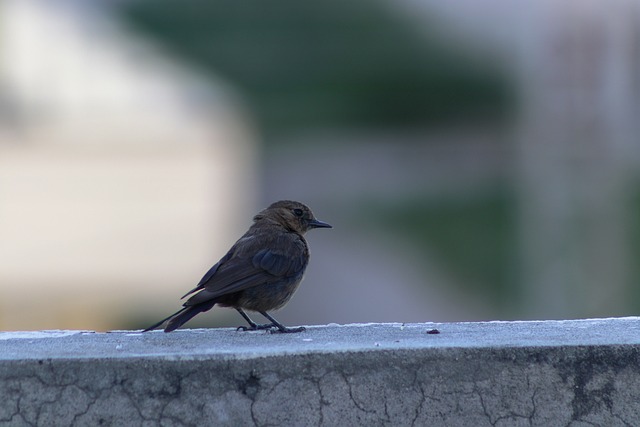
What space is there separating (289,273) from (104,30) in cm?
1836

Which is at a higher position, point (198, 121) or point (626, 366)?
point (198, 121)

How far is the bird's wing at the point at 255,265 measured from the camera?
5141 millimetres

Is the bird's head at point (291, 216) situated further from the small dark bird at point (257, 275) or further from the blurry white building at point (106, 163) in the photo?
the blurry white building at point (106, 163)

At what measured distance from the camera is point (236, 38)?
22875mm

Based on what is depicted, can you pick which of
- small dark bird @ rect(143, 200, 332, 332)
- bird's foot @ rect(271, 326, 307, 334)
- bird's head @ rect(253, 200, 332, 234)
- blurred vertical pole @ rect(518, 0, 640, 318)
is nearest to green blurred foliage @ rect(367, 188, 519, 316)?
blurred vertical pole @ rect(518, 0, 640, 318)

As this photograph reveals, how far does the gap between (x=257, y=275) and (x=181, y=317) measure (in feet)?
2.36

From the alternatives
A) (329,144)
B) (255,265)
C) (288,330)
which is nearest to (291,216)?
(255,265)

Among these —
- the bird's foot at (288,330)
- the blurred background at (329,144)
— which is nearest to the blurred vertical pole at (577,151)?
the blurred background at (329,144)

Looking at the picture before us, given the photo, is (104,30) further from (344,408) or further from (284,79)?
(344,408)

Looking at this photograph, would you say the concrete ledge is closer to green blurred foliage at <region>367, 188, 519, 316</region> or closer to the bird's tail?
the bird's tail

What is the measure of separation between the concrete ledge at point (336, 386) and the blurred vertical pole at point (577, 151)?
12.4 m

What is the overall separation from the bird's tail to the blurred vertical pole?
11.4 metres

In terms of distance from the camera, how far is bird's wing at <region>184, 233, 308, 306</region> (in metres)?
5.14

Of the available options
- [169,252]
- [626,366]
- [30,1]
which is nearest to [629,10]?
[169,252]
